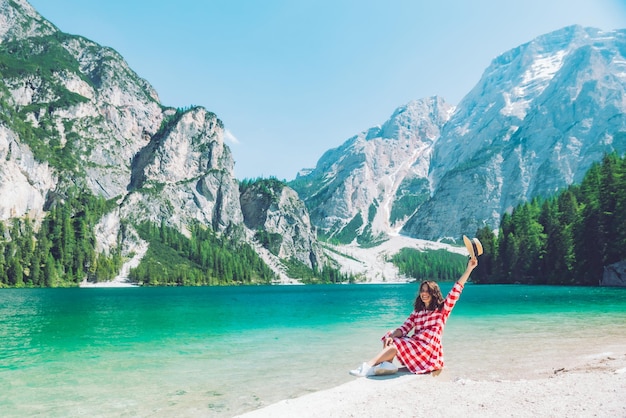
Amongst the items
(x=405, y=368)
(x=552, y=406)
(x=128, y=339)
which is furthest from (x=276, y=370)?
(x=128, y=339)

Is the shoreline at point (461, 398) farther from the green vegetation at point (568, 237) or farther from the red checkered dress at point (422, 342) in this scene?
the green vegetation at point (568, 237)

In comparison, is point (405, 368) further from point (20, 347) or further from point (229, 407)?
point (20, 347)

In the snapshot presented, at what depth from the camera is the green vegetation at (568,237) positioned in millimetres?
Answer: 86500

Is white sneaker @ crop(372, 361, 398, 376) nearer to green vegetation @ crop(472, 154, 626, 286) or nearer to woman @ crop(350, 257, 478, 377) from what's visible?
woman @ crop(350, 257, 478, 377)

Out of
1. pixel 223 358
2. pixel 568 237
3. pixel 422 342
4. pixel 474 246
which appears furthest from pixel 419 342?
pixel 568 237

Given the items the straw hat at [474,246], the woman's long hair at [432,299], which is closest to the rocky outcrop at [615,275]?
the woman's long hair at [432,299]

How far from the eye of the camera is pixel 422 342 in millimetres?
12766

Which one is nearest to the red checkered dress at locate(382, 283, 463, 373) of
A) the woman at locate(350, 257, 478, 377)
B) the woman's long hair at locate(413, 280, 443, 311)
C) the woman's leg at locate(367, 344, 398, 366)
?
the woman at locate(350, 257, 478, 377)

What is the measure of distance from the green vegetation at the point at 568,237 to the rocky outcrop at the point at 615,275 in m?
1.69

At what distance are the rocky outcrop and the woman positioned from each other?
89.0 metres

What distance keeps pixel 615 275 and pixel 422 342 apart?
9132 cm

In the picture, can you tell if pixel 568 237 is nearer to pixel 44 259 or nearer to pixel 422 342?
pixel 422 342

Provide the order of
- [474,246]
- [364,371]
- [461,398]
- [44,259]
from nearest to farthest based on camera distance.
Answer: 1. [461,398]
2. [474,246]
3. [364,371]
4. [44,259]

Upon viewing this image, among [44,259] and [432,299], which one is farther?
[44,259]
